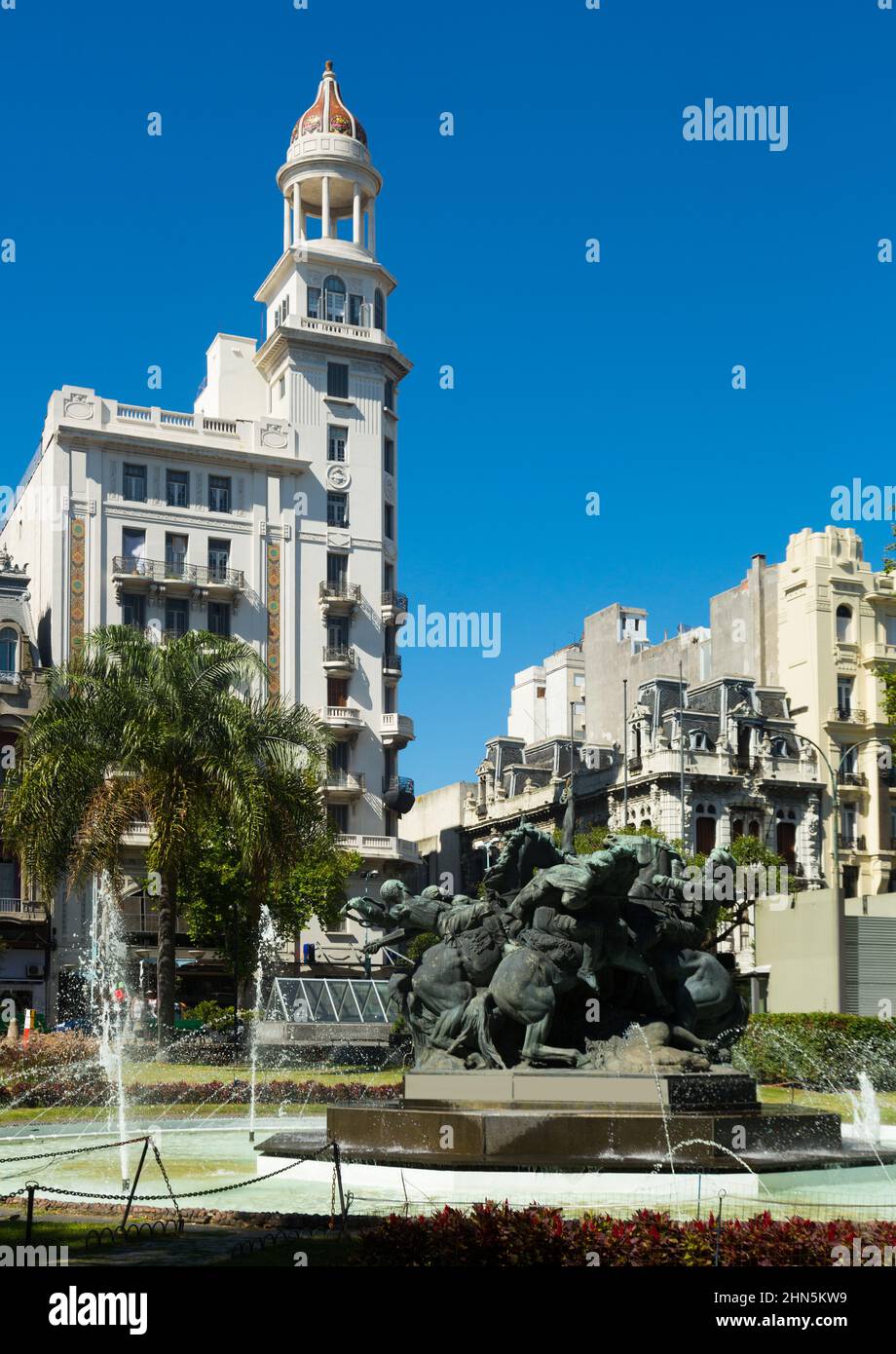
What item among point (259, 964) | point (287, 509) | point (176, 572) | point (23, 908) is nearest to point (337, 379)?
Result: point (287, 509)

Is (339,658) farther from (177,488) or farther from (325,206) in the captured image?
(325,206)

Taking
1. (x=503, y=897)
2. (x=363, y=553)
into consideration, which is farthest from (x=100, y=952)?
(x=503, y=897)

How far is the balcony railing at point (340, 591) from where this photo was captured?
64.7 m

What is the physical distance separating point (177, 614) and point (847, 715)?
2978 centimetres

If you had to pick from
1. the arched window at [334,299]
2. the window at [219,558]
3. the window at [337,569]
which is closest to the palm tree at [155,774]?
the window at [219,558]

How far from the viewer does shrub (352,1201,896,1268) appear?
9586mm

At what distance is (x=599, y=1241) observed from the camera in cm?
980

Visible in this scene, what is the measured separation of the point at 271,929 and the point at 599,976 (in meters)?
30.2

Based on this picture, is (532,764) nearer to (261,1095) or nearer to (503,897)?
(261,1095)

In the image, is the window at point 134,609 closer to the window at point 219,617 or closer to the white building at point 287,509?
the white building at point 287,509

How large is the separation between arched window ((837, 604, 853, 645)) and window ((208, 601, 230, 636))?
27.5 m

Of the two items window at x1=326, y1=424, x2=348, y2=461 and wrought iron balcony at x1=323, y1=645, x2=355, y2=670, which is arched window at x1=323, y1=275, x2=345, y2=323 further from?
wrought iron balcony at x1=323, y1=645, x2=355, y2=670

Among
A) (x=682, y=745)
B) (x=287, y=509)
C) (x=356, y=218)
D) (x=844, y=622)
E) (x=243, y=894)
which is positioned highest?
(x=356, y=218)
